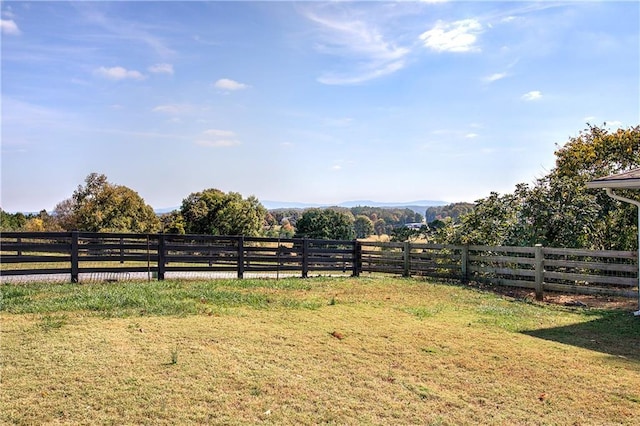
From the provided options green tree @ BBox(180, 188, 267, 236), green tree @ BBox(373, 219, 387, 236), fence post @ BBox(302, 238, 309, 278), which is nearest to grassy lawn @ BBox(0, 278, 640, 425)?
fence post @ BBox(302, 238, 309, 278)

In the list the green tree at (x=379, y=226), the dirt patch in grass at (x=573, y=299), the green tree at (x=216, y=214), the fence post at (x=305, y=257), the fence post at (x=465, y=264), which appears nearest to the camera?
the dirt patch in grass at (x=573, y=299)

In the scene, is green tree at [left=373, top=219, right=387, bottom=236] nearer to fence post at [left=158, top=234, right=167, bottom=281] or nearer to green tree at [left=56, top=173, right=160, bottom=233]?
green tree at [left=56, top=173, right=160, bottom=233]

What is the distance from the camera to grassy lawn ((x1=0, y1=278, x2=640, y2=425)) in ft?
10.6

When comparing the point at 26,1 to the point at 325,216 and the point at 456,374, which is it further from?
the point at 325,216

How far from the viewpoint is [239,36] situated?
480 inches

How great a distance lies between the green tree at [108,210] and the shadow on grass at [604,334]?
A: 2550 centimetres

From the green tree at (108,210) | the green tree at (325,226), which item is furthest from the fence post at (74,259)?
the green tree at (325,226)

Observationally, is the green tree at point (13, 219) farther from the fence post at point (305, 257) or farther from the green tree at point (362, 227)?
the green tree at point (362, 227)

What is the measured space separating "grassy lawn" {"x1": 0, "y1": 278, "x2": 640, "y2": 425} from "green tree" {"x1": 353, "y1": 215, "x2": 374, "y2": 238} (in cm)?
5406

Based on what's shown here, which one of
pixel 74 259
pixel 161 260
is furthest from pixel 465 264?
pixel 74 259

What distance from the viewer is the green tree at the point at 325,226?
47.8 metres

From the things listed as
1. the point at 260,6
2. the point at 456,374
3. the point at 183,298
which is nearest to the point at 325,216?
the point at 260,6

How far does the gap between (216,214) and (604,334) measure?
113ft

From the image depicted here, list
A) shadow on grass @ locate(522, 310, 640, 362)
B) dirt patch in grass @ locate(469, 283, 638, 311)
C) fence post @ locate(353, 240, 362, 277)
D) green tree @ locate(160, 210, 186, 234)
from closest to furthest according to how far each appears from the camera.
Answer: shadow on grass @ locate(522, 310, 640, 362) → dirt patch in grass @ locate(469, 283, 638, 311) → fence post @ locate(353, 240, 362, 277) → green tree @ locate(160, 210, 186, 234)
